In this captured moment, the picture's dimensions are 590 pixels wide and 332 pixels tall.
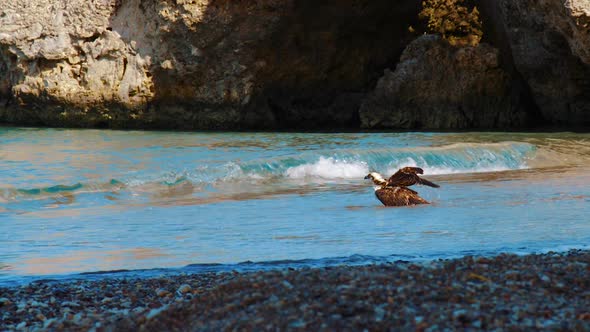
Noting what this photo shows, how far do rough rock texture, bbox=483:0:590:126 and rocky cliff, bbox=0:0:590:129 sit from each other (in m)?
0.03

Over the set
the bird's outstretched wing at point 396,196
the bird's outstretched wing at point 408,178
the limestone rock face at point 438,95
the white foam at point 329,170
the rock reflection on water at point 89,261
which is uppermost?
the limestone rock face at point 438,95

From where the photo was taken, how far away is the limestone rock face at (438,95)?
60.5 feet

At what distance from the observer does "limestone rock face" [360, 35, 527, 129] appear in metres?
18.5

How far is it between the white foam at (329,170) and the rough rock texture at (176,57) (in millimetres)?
6358

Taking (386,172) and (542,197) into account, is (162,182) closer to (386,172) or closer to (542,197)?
(386,172)

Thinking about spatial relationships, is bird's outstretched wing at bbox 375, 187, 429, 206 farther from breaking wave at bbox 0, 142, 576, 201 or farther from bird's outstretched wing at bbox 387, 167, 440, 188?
breaking wave at bbox 0, 142, 576, 201

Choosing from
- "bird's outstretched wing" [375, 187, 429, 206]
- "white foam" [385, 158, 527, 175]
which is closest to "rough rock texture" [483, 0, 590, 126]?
"white foam" [385, 158, 527, 175]

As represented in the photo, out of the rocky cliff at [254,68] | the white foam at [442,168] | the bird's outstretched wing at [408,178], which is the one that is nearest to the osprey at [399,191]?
the bird's outstretched wing at [408,178]

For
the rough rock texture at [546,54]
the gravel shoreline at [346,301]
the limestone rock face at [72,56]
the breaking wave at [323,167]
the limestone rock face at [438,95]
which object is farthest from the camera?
the limestone rock face at [438,95]

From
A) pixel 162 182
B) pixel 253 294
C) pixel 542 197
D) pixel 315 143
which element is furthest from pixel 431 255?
pixel 315 143

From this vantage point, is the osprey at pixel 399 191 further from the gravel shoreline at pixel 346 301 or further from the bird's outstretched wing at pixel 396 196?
the gravel shoreline at pixel 346 301

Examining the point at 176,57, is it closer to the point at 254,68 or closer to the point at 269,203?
the point at 254,68

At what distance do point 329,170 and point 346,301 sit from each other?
7582 mm

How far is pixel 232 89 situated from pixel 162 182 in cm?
818
